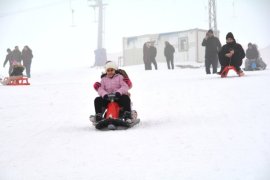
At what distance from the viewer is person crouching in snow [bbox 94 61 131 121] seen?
9000 millimetres

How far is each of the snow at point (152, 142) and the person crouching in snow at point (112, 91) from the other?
13.2 inches

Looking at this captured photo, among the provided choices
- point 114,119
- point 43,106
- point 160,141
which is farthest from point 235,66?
point 160,141

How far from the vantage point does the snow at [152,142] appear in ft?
18.2

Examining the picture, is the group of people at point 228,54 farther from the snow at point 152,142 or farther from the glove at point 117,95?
the glove at point 117,95

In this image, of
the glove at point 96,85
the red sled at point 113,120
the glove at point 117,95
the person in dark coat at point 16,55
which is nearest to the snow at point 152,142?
the red sled at point 113,120

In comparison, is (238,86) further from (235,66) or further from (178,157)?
(178,157)

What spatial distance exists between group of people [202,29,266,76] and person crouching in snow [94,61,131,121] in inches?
345

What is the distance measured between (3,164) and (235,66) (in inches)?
497

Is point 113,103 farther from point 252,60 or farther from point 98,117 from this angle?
point 252,60

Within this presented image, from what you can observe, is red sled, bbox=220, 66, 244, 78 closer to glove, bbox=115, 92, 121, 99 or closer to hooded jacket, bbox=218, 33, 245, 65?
hooded jacket, bbox=218, 33, 245, 65

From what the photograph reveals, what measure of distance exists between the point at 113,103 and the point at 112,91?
0.44 m

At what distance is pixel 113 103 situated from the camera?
352 inches

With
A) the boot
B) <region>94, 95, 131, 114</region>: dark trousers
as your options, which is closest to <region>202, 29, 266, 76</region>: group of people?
<region>94, 95, 131, 114</region>: dark trousers

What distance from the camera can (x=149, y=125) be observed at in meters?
9.07
